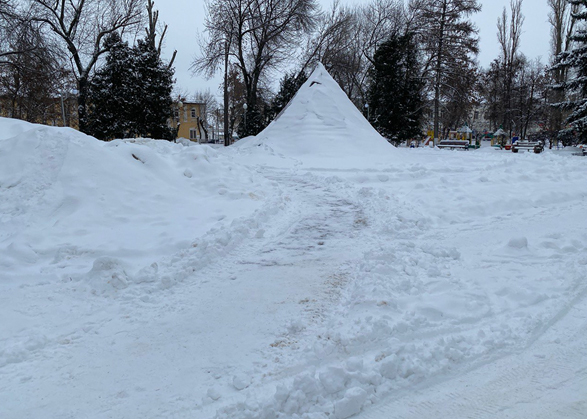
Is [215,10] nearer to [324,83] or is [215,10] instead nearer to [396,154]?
[324,83]

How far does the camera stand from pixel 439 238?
5.24 metres

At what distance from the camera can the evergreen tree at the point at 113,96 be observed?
58.3ft

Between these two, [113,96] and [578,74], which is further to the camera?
[578,74]

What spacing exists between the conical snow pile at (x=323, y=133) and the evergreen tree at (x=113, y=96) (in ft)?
22.1

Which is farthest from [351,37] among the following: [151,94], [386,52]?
[151,94]

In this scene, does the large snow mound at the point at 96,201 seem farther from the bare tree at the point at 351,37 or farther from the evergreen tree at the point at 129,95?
→ the bare tree at the point at 351,37

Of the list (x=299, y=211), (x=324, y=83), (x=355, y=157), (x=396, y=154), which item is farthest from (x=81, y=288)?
(x=324, y=83)

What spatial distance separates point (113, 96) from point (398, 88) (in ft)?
60.3

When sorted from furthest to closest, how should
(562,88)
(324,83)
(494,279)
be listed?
(562,88), (324,83), (494,279)

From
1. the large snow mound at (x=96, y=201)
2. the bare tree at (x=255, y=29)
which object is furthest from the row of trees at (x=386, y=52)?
the large snow mound at (x=96, y=201)

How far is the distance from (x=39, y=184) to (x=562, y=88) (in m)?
25.3

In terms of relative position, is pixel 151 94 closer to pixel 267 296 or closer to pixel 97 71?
pixel 97 71

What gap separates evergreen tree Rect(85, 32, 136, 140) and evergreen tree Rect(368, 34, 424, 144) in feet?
54.6

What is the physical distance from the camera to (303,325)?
3.00 metres
